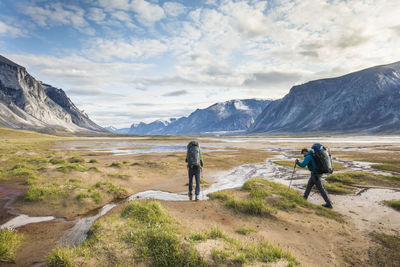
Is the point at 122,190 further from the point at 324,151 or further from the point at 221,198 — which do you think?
the point at 324,151

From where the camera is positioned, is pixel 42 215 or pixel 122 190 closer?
pixel 42 215

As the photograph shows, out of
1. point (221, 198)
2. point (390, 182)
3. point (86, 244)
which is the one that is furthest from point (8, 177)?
point (390, 182)

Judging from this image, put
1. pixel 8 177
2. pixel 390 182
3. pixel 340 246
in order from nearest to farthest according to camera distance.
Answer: pixel 340 246
pixel 8 177
pixel 390 182

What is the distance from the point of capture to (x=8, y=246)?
6.27 m

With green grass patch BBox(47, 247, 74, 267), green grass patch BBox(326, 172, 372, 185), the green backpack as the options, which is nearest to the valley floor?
green grass patch BBox(47, 247, 74, 267)

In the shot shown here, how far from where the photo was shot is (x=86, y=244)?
6191 millimetres

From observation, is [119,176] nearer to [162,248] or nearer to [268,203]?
[268,203]

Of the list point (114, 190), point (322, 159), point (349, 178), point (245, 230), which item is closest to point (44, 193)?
point (114, 190)

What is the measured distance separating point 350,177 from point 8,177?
1163 inches

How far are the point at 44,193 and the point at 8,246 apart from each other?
6709 millimetres

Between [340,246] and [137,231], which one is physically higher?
[137,231]

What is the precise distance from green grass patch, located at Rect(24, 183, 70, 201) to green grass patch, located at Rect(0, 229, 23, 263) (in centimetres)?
521

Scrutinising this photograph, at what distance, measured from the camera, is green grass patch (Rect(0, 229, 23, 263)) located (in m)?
6.08

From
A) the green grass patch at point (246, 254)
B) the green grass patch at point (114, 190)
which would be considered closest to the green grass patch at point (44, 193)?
the green grass patch at point (114, 190)
